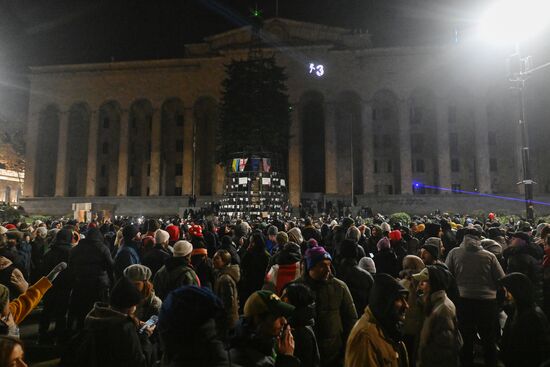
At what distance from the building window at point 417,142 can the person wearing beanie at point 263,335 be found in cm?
4378

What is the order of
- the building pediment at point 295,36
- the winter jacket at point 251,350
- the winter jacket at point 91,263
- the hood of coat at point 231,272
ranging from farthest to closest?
the building pediment at point 295,36 < the winter jacket at point 91,263 < the hood of coat at point 231,272 < the winter jacket at point 251,350

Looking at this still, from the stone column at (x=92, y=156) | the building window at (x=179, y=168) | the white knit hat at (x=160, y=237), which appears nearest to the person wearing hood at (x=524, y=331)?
the white knit hat at (x=160, y=237)

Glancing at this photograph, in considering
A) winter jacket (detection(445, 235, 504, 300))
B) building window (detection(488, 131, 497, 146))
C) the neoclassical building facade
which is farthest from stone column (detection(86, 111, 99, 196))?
winter jacket (detection(445, 235, 504, 300))

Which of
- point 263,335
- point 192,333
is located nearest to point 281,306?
point 263,335

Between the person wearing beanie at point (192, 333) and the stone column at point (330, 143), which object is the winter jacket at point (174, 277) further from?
the stone column at point (330, 143)

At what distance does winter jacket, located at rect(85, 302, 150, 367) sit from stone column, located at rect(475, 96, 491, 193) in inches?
1649

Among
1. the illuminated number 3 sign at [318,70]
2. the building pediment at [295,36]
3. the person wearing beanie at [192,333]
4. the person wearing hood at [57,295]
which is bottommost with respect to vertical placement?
the person wearing hood at [57,295]

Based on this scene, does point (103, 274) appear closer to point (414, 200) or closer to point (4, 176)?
point (414, 200)

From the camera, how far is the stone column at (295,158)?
39531 millimetres

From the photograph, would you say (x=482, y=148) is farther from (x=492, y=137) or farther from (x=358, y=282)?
(x=358, y=282)

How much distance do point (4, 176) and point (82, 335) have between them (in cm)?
6069

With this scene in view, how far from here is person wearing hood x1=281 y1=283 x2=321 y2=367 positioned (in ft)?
10.9

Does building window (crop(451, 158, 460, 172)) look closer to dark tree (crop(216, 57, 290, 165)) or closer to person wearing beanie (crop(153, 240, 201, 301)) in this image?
dark tree (crop(216, 57, 290, 165))

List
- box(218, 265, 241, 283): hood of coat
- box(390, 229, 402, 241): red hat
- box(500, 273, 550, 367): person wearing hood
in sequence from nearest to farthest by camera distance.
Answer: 1. box(500, 273, 550, 367): person wearing hood
2. box(218, 265, 241, 283): hood of coat
3. box(390, 229, 402, 241): red hat
